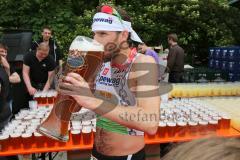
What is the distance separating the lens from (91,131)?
11.5 feet

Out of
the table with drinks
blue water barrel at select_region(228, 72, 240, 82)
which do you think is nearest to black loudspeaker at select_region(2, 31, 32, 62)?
the table with drinks

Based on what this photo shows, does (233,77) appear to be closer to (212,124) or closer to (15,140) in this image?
(212,124)

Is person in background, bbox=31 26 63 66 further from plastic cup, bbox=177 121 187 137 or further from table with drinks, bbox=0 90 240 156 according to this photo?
plastic cup, bbox=177 121 187 137

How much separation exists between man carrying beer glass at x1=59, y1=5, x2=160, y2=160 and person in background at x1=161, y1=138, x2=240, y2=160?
1005 mm

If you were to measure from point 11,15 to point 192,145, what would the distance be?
1281 centimetres

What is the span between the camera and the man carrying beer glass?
6.39 feet

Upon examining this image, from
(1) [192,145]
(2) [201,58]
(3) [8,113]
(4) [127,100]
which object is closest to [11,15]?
(2) [201,58]

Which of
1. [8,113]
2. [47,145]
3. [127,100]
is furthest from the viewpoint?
[8,113]

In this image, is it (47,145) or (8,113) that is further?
(8,113)

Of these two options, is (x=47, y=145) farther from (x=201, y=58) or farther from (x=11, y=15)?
(x=201, y=58)

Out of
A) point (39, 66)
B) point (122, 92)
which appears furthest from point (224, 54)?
point (122, 92)

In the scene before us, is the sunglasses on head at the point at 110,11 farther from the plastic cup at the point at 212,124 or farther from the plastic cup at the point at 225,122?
the plastic cup at the point at 225,122

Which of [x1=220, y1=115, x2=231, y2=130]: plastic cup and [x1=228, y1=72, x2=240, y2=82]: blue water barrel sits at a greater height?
[x1=228, y1=72, x2=240, y2=82]: blue water barrel

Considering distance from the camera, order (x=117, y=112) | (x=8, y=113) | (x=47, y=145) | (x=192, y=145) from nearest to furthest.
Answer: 1. (x=192, y=145)
2. (x=117, y=112)
3. (x=47, y=145)
4. (x=8, y=113)
